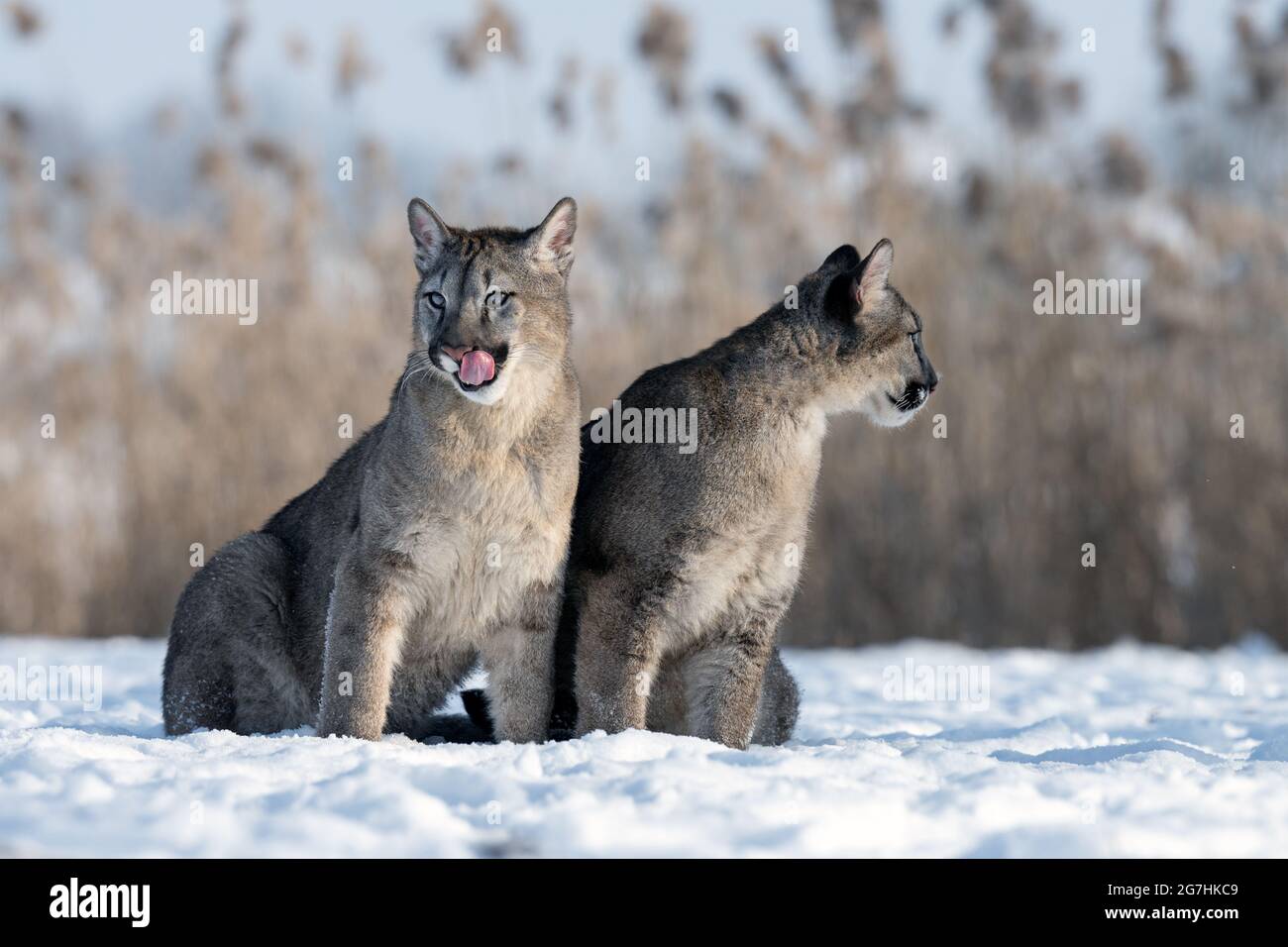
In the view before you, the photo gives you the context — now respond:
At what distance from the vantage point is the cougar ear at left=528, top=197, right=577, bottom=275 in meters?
6.22

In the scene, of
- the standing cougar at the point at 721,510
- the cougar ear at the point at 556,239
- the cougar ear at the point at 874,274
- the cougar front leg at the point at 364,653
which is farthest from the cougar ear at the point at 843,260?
the cougar front leg at the point at 364,653

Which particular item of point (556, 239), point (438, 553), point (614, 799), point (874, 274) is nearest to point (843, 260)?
point (874, 274)

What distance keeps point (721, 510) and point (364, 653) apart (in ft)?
4.93

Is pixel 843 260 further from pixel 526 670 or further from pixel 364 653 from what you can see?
pixel 364 653

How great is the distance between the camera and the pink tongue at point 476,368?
568 centimetres

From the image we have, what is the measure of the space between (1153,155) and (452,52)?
237 inches

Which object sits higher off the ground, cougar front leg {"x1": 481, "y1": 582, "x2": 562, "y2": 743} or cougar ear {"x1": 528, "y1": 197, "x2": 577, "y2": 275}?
cougar ear {"x1": 528, "y1": 197, "x2": 577, "y2": 275}

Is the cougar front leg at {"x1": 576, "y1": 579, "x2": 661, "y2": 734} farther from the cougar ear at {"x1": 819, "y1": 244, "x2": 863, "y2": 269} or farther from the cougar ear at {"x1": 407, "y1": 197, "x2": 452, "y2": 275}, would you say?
the cougar ear at {"x1": 819, "y1": 244, "x2": 863, "y2": 269}

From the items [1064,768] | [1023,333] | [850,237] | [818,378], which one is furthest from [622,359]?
[1064,768]

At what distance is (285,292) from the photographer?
1314 cm

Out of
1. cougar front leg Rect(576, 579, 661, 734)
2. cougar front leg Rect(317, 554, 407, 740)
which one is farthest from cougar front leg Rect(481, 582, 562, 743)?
cougar front leg Rect(317, 554, 407, 740)

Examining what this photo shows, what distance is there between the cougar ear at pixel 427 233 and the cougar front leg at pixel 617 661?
1499 mm

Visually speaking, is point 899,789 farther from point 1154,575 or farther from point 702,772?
point 1154,575
